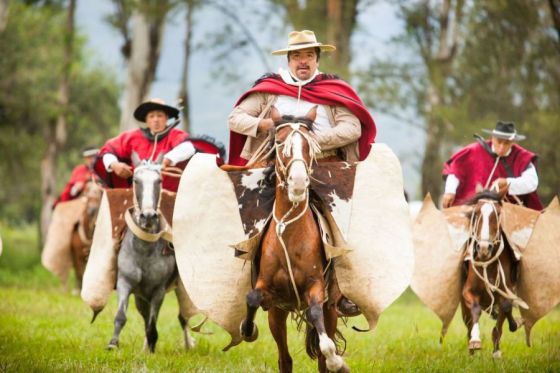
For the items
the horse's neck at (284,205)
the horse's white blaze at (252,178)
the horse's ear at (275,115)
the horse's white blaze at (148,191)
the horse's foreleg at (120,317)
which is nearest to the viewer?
the horse's neck at (284,205)

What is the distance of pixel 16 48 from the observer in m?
29.6

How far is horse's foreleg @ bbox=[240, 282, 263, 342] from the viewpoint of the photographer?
7.16 meters

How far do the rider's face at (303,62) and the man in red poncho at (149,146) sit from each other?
2784mm

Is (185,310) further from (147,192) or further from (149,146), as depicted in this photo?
(149,146)

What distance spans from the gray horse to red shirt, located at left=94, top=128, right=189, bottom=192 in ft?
2.15

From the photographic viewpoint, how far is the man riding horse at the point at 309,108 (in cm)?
788

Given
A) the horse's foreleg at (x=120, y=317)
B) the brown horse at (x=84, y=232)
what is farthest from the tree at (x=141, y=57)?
the horse's foreleg at (x=120, y=317)

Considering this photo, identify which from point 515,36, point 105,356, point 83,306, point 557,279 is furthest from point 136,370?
point 515,36

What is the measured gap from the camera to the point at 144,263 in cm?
1017

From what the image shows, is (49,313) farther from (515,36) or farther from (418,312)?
(515,36)

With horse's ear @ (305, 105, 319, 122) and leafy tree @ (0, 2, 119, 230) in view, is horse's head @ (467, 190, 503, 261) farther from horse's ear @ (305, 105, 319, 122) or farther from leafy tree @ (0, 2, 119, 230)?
leafy tree @ (0, 2, 119, 230)

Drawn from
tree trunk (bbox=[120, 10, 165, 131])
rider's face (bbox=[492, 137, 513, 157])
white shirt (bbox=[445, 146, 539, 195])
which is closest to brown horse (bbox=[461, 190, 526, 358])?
white shirt (bbox=[445, 146, 539, 195])

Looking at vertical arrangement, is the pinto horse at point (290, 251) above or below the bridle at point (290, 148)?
below

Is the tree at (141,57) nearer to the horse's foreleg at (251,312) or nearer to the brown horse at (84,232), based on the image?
the brown horse at (84,232)
